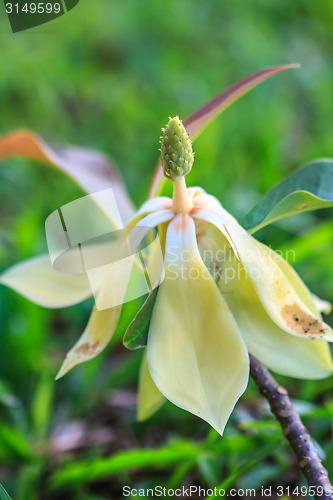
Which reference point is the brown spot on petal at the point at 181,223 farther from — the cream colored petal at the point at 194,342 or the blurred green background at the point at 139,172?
the blurred green background at the point at 139,172

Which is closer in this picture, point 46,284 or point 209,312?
point 209,312

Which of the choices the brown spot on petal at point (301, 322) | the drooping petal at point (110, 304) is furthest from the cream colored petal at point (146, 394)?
the brown spot on petal at point (301, 322)

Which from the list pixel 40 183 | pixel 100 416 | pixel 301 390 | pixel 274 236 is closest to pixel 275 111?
pixel 274 236

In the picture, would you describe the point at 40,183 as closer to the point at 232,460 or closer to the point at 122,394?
the point at 122,394

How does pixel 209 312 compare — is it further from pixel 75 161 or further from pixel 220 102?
pixel 75 161

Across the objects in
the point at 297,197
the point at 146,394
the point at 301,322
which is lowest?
the point at 146,394

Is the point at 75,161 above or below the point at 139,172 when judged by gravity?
above

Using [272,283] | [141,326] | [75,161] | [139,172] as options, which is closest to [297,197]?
[272,283]

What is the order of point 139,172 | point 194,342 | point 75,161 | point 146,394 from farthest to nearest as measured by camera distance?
point 139,172 → point 75,161 → point 146,394 → point 194,342

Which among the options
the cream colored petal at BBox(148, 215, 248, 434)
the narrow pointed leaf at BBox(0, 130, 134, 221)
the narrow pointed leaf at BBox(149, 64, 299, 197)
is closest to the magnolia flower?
the cream colored petal at BBox(148, 215, 248, 434)
